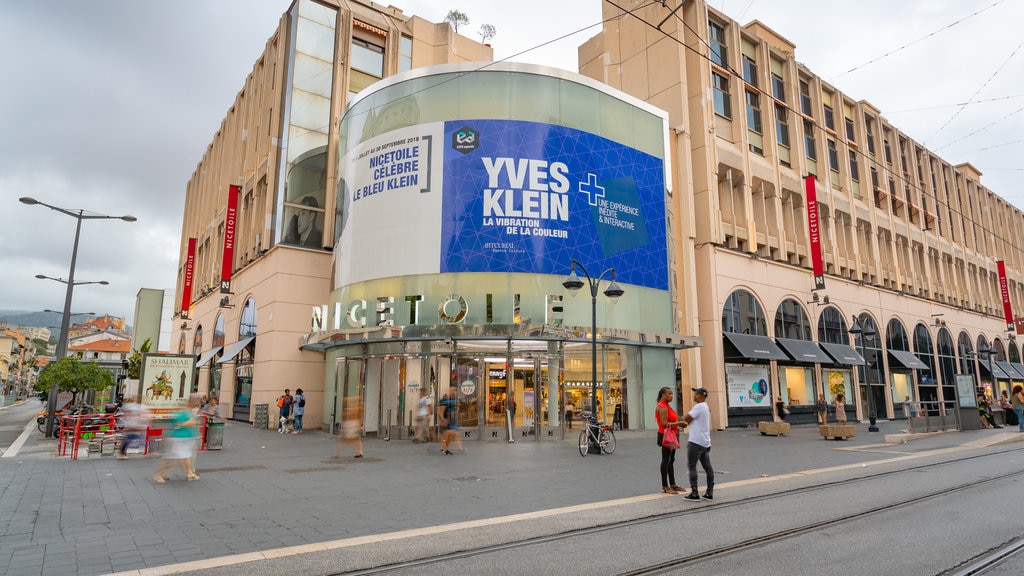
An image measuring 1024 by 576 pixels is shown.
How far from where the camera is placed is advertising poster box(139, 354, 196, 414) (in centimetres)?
1948

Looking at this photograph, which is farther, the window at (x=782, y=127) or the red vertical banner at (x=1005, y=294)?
the red vertical banner at (x=1005, y=294)

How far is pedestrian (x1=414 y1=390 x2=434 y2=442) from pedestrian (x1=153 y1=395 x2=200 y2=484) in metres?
8.63

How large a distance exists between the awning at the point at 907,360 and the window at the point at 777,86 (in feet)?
62.8

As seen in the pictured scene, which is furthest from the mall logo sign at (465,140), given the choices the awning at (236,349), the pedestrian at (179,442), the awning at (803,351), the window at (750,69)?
the awning at (803,351)

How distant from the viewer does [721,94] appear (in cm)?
3269

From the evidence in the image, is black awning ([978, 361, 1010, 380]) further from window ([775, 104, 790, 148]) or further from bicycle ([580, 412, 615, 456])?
bicycle ([580, 412, 615, 456])

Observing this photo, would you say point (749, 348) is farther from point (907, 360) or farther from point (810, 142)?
point (907, 360)

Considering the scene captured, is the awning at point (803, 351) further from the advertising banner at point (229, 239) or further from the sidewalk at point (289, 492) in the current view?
the advertising banner at point (229, 239)

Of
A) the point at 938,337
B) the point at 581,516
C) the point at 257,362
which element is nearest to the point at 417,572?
the point at 581,516

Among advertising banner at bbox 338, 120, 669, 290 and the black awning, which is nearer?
advertising banner at bbox 338, 120, 669, 290

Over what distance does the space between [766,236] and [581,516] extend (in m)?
28.8

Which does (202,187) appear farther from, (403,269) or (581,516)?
(581,516)

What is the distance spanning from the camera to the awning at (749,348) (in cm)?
2853

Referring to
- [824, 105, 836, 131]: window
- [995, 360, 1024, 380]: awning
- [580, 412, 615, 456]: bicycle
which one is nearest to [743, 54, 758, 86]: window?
[824, 105, 836, 131]: window
